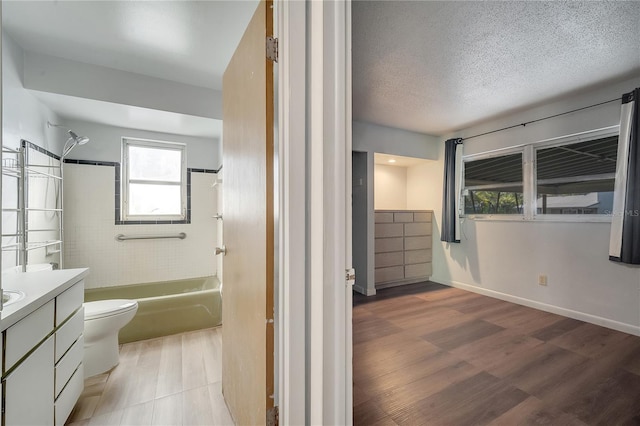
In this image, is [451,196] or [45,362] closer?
[45,362]

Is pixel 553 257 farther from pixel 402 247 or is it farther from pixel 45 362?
pixel 45 362

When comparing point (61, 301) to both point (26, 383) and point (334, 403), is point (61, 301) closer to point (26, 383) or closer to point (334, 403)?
point (26, 383)

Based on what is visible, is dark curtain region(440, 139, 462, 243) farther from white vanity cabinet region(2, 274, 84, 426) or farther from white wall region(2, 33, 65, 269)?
white wall region(2, 33, 65, 269)

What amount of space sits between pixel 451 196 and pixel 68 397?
4.04 metres

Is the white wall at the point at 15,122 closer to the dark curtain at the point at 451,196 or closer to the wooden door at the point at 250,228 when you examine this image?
the wooden door at the point at 250,228

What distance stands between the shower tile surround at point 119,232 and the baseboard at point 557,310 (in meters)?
3.44

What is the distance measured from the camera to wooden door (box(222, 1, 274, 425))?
3.43ft

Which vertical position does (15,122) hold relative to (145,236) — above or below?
above

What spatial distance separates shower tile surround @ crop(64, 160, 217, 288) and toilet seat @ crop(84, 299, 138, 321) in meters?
1.20

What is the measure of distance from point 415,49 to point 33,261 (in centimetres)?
336

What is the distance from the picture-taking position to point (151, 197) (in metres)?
3.26

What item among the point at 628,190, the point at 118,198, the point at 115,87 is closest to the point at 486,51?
the point at 628,190

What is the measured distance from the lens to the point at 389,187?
15.0 ft

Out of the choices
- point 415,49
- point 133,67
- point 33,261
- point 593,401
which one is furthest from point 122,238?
point 593,401
